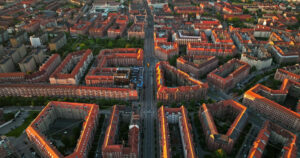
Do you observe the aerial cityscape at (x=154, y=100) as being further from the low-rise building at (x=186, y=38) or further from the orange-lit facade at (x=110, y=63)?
the low-rise building at (x=186, y=38)

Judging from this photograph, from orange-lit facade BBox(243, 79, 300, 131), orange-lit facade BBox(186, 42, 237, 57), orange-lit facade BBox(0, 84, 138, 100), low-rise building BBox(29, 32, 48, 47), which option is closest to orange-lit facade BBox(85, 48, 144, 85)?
orange-lit facade BBox(0, 84, 138, 100)

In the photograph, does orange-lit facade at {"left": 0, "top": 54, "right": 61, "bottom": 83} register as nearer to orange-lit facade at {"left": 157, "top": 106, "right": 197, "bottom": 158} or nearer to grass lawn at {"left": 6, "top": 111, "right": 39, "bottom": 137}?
grass lawn at {"left": 6, "top": 111, "right": 39, "bottom": 137}

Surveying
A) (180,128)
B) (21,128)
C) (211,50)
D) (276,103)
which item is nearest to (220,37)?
(211,50)

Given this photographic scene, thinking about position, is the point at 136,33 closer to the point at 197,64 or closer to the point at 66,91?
the point at 197,64

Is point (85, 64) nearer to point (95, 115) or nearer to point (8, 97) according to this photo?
point (8, 97)

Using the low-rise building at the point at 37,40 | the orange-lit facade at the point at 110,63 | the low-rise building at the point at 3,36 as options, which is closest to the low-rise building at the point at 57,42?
the low-rise building at the point at 37,40

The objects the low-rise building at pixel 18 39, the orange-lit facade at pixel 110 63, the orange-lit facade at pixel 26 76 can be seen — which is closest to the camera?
the orange-lit facade at pixel 110 63
